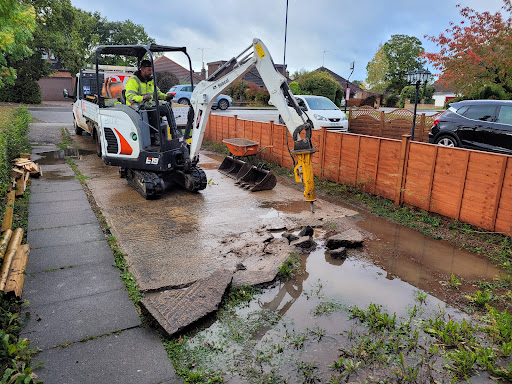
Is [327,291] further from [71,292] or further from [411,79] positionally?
[411,79]

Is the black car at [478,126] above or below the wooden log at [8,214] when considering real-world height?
above

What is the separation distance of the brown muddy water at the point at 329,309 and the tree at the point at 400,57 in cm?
5864

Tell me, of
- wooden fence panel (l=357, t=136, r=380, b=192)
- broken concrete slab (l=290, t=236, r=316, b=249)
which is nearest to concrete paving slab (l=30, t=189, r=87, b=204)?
broken concrete slab (l=290, t=236, r=316, b=249)

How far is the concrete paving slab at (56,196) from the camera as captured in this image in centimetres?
812

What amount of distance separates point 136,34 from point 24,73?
2510 cm

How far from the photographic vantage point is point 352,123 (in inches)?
642

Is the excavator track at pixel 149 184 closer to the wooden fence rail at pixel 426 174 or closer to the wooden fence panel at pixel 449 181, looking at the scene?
the wooden fence rail at pixel 426 174

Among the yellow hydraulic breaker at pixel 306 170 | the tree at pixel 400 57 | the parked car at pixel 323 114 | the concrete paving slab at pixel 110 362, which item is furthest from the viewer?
the tree at pixel 400 57

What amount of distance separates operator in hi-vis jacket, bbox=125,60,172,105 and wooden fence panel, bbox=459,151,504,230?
20.1 feet

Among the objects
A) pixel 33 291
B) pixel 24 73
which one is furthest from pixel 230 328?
pixel 24 73

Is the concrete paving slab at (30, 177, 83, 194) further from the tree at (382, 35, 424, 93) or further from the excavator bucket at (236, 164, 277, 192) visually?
the tree at (382, 35, 424, 93)

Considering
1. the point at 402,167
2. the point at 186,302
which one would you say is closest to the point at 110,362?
the point at 186,302

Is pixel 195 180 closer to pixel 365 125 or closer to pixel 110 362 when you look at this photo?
pixel 110 362

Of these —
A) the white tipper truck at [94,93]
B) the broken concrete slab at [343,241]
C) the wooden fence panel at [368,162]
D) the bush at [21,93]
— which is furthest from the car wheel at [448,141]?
the bush at [21,93]
